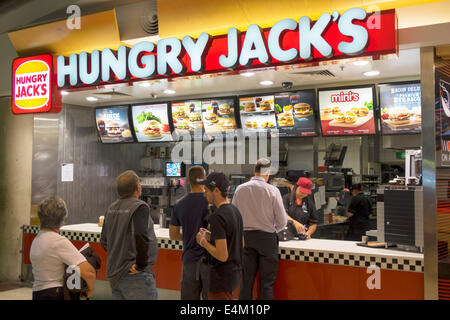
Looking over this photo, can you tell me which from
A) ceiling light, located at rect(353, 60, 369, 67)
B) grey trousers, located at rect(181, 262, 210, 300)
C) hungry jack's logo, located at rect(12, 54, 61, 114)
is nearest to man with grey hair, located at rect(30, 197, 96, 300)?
grey trousers, located at rect(181, 262, 210, 300)

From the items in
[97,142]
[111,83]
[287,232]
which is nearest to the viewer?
[287,232]

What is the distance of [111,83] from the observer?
5.41 meters

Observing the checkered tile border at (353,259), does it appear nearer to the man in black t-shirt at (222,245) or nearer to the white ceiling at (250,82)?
the man in black t-shirt at (222,245)

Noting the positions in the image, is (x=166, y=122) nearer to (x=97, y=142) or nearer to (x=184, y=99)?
(x=184, y=99)

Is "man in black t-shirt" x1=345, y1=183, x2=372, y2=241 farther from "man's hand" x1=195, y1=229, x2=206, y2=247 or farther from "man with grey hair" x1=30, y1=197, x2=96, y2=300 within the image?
"man with grey hair" x1=30, y1=197, x2=96, y2=300

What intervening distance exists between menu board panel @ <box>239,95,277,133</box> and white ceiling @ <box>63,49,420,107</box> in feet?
0.78

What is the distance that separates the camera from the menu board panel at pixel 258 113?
6.43 meters

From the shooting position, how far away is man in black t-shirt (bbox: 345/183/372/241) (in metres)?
6.24

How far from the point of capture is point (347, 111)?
234 inches

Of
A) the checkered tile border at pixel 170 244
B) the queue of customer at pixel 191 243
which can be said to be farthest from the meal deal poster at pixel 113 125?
the queue of customer at pixel 191 243

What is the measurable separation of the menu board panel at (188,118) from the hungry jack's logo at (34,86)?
6.00 ft

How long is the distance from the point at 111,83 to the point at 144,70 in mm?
563

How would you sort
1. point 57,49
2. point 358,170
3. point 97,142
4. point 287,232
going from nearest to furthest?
1. point 287,232
2. point 57,49
3. point 358,170
4. point 97,142

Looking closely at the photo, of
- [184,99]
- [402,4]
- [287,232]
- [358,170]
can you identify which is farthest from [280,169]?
[402,4]
